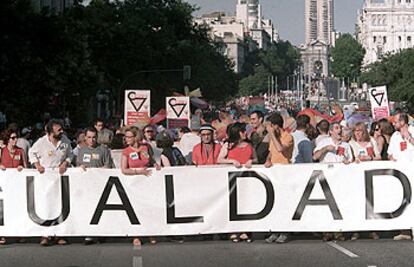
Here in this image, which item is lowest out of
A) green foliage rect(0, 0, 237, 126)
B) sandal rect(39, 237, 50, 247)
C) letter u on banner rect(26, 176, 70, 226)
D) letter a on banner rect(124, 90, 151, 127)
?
sandal rect(39, 237, 50, 247)

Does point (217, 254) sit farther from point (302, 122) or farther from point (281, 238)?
point (302, 122)

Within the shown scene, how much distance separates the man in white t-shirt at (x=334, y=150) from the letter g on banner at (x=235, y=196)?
0.99 meters

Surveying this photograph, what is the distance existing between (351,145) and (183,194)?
2651 millimetres

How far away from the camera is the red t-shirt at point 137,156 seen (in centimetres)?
1470

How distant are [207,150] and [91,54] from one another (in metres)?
37.1

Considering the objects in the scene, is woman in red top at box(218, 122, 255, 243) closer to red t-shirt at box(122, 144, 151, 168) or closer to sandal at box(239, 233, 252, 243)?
sandal at box(239, 233, 252, 243)

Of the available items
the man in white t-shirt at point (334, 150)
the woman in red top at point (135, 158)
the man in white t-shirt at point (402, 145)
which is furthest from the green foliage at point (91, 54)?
the man in white t-shirt at point (402, 145)

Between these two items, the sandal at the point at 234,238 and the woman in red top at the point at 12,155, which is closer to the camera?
the sandal at the point at 234,238

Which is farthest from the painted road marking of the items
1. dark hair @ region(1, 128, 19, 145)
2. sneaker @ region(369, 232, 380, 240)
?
dark hair @ region(1, 128, 19, 145)

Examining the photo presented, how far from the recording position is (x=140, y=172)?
579 inches

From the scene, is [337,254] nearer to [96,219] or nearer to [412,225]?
[412,225]

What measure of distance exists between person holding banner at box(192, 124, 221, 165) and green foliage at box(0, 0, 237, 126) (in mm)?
21557

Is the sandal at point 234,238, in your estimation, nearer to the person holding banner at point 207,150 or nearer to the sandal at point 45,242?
the person holding banner at point 207,150

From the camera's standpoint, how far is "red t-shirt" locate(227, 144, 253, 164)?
48.4ft
